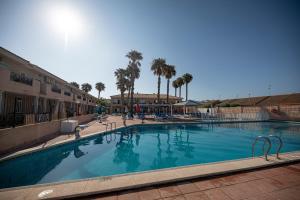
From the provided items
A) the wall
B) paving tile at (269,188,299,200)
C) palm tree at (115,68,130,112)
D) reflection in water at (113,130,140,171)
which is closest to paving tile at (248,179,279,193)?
paving tile at (269,188,299,200)

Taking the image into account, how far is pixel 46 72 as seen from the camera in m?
14.3

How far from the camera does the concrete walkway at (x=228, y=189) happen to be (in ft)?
9.73

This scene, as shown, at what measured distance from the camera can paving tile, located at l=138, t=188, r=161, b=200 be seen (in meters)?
2.92

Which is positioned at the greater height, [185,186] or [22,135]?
[22,135]

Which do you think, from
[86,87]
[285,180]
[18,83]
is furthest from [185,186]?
[86,87]

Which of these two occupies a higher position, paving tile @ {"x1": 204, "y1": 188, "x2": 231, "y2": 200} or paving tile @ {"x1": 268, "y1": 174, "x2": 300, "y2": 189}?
paving tile @ {"x1": 204, "y1": 188, "x2": 231, "y2": 200}

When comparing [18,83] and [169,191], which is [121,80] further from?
[169,191]

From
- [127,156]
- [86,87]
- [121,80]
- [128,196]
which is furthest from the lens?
[86,87]

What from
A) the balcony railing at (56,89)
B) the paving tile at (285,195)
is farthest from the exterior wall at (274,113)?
the paving tile at (285,195)

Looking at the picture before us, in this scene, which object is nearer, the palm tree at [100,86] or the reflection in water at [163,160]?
the reflection in water at [163,160]

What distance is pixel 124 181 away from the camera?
343 centimetres

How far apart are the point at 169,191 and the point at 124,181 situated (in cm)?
107

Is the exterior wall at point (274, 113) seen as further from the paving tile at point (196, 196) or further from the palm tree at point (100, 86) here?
the palm tree at point (100, 86)

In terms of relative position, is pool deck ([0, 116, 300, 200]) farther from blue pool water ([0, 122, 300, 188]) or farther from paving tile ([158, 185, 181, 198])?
blue pool water ([0, 122, 300, 188])
